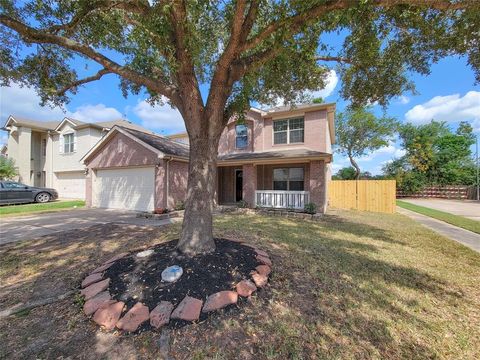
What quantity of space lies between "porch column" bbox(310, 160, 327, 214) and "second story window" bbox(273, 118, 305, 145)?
2.62 meters

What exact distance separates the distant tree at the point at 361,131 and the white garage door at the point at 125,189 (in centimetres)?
2233

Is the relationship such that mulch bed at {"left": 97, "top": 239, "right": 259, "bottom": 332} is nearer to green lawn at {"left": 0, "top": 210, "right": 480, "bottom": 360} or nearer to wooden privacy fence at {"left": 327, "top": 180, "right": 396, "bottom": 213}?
green lawn at {"left": 0, "top": 210, "right": 480, "bottom": 360}

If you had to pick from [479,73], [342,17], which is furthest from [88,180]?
[479,73]

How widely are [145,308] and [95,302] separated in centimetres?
78

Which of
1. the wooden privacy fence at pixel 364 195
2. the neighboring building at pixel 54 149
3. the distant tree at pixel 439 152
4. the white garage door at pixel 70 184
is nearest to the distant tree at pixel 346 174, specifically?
the distant tree at pixel 439 152

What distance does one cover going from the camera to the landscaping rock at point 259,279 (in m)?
3.53

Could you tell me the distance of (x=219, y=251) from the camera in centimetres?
417

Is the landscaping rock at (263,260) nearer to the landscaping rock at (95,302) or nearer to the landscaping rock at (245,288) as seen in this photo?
the landscaping rock at (245,288)

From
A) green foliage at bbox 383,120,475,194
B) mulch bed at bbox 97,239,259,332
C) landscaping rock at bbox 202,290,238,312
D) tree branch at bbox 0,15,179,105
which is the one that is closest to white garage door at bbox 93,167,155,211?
tree branch at bbox 0,15,179,105

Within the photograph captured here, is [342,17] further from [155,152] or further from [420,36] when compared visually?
[155,152]

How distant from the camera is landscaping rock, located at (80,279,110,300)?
3.28 m

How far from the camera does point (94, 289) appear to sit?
336 centimetres

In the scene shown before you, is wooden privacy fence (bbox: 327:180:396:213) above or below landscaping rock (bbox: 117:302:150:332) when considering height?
above

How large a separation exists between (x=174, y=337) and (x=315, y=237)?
526cm
